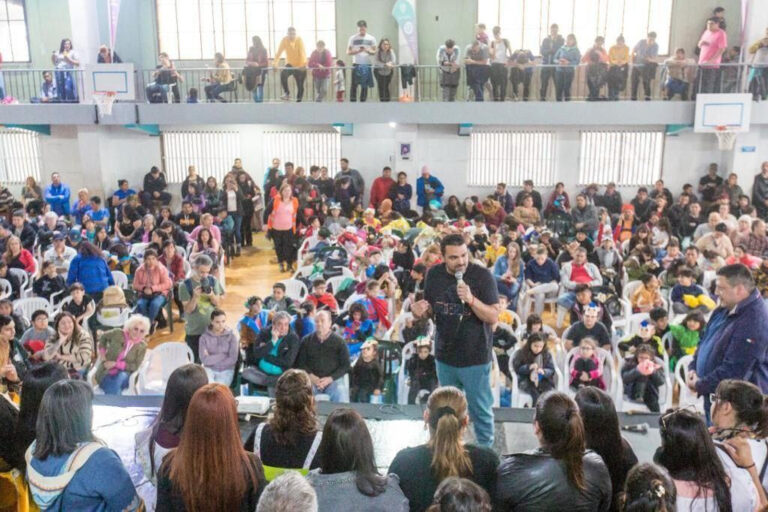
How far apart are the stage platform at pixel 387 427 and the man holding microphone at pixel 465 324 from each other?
27 cm

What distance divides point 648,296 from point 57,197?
11.0m

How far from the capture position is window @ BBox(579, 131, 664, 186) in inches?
579

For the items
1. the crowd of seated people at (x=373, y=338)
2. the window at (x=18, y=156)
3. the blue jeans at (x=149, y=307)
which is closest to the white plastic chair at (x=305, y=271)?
the crowd of seated people at (x=373, y=338)

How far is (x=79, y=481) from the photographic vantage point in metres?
2.82

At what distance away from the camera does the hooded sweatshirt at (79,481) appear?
282 centimetres

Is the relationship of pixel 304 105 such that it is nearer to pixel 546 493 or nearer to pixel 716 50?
pixel 716 50

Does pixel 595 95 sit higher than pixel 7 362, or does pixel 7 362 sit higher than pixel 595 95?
pixel 595 95

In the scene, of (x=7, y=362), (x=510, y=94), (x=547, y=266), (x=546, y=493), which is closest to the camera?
(x=546, y=493)

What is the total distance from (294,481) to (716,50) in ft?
42.9

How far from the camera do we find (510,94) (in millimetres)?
14094

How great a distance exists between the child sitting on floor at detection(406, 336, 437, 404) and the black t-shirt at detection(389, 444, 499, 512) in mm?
Result: 2902

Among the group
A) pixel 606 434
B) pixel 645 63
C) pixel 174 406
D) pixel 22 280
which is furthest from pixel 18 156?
pixel 606 434

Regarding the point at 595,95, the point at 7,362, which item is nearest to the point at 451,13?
the point at 595,95

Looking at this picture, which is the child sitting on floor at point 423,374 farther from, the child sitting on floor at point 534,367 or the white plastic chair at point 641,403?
the white plastic chair at point 641,403
